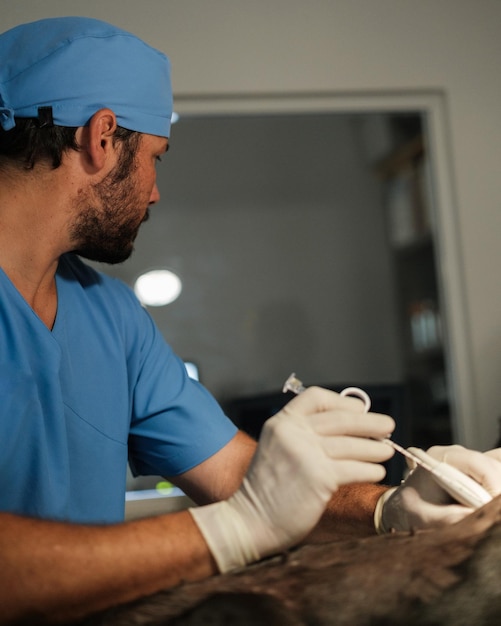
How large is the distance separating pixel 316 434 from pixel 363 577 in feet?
0.79

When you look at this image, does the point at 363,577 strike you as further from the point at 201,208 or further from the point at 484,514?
the point at 201,208

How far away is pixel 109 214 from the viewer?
139 cm

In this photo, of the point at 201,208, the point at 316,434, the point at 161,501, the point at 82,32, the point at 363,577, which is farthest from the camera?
the point at 201,208

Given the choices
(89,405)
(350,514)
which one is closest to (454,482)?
(350,514)

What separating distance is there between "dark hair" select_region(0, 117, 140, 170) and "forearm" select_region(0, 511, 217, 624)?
0.72 meters

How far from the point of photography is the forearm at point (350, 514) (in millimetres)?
1108

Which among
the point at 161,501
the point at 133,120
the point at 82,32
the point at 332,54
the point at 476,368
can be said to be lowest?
the point at 161,501

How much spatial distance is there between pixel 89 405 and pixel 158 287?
6.01 feet

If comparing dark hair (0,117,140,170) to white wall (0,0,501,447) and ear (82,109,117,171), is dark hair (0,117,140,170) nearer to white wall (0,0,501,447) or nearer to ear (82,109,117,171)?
ear (82,109,117,171)

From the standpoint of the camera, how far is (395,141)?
3318 mm

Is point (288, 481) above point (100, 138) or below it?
below

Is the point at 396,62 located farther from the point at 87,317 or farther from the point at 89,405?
the point at 89,405

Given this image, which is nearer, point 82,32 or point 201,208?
point 82,32

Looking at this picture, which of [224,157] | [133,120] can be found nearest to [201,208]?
[224,157]
